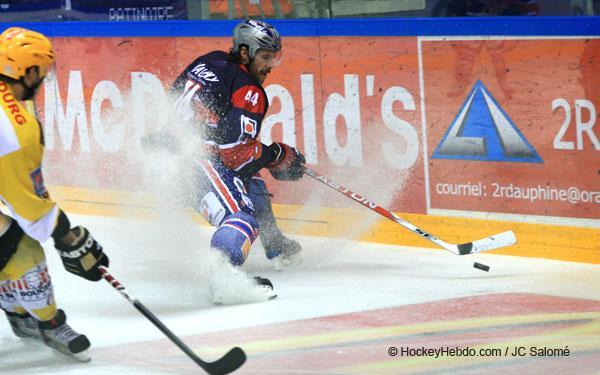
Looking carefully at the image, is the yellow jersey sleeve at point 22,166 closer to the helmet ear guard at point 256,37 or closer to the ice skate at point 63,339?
the ice skate at point 63,339

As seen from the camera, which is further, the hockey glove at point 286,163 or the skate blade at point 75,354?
the hockey glove at point 286,163

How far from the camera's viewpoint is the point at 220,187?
620 centimetres

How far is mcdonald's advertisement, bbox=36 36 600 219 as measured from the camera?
6523 mm

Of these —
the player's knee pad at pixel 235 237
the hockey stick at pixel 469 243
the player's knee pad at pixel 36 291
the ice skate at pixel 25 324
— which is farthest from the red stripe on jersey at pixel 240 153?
the player's knee pad at pixel 36 291

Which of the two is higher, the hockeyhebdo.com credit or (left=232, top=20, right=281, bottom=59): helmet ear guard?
(left=232, top=20, right=281, bottom=59): helmet ear guard

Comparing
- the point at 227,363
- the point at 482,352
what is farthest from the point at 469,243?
the point at 227,363

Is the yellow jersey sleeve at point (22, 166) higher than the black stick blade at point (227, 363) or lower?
higher

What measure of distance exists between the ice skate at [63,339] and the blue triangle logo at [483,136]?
268cm

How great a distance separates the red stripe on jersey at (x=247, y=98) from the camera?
→ 6.10 meters

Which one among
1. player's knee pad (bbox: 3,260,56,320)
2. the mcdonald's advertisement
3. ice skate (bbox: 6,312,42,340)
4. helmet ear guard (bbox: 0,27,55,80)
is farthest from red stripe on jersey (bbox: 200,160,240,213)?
helmet ear guard (bbox: 0,27,55,80)

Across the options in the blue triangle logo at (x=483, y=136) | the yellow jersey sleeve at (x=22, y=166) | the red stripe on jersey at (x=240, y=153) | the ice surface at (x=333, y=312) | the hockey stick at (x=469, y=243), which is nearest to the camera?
the yellow jersey sleeve at (x=22, y=166)

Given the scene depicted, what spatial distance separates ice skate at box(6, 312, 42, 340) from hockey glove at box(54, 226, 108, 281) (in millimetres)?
544

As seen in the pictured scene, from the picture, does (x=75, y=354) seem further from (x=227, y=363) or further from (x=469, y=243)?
(x=469, y=243)

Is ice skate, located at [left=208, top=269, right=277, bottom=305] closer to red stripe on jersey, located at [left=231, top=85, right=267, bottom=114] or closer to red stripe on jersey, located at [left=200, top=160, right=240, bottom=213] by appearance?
red stripe on jersey, located at [left=200, top=160, right=240, bottom=213]
